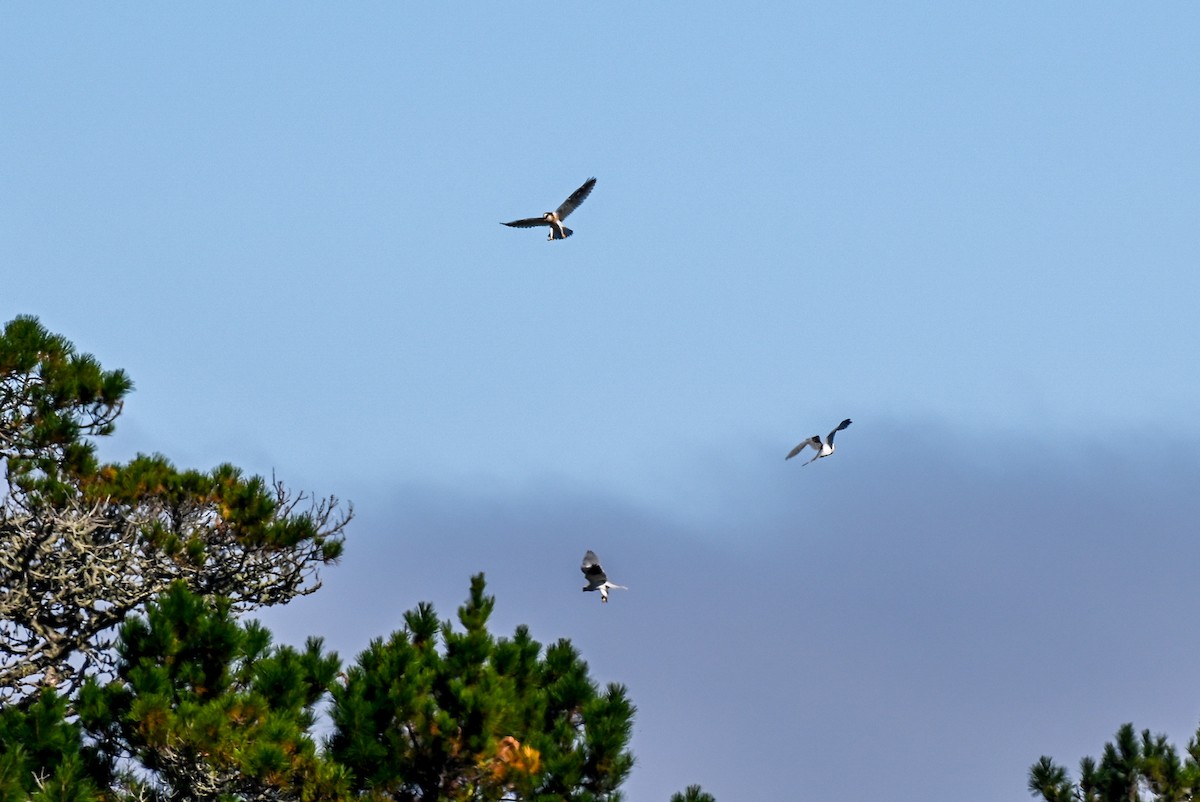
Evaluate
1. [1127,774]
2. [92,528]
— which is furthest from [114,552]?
[1127,774]

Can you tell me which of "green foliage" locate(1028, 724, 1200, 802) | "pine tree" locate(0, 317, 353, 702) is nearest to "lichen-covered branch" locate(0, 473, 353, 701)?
"pine tree" locate(0, 317, 353, 702)

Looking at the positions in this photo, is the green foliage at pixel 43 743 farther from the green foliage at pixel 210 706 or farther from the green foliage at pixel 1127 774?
the green foliage at pixel 1127 774

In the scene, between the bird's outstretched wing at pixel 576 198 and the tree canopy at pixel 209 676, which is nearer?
the tree canopy at pixel 209 676

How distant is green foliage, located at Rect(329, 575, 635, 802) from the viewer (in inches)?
861

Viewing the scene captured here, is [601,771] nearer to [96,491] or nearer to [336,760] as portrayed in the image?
[336,760]

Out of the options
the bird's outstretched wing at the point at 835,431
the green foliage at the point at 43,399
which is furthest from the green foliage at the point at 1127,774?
the green foliage at the point at 43,399

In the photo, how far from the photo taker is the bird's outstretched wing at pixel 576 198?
28.4 metres

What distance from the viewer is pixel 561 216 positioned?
28.3 meters

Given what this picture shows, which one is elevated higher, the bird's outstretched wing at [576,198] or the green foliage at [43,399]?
the bird's outstretched wing at [576,198]

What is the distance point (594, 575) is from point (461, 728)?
2.52 meters

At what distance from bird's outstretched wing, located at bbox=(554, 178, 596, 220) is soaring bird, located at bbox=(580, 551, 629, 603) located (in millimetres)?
7051

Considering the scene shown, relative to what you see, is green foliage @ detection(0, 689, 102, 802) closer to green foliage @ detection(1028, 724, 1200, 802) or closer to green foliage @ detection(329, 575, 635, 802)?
green foliage @ detection(329, 575, 635, 802)

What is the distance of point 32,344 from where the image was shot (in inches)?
1104

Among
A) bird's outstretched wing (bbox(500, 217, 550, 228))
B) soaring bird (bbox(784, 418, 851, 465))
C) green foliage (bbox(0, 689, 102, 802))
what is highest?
bird's outstretched wing (bbox(500, 217, 550, 228))
